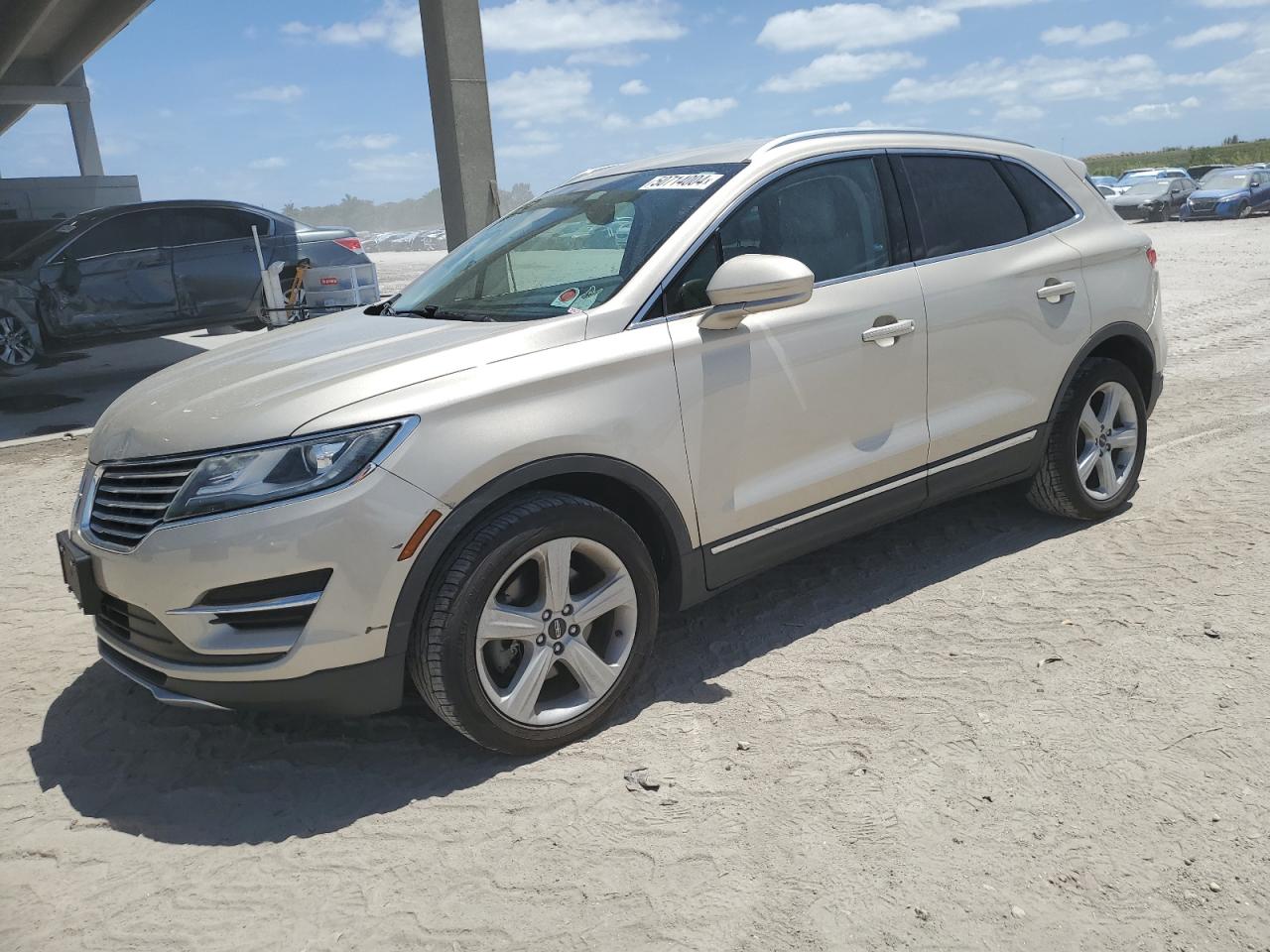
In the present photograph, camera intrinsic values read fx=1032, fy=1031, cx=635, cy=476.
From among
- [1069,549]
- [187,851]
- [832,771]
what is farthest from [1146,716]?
[187,851]

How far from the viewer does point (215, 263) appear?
10.9 m

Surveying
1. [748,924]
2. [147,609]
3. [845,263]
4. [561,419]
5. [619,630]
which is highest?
[845,263]

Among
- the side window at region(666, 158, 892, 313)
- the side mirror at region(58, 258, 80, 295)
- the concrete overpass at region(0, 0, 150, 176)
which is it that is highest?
the concrete overpass at region(0, 0, 150, 176)

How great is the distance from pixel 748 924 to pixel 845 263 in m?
2.35

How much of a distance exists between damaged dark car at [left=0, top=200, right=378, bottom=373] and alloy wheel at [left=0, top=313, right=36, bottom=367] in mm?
10

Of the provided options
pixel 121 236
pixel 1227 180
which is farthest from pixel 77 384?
pixel 1227 180

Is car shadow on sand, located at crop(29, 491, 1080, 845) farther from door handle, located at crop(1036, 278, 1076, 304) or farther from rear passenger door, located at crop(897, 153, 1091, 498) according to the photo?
door handle, located at crop(1036, 278, 1076, 304)

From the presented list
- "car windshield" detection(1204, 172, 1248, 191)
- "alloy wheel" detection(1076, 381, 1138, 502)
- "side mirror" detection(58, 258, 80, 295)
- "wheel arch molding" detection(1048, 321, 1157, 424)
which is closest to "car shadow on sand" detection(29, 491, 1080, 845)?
"alloy wheel" detection(1076, 381, 1138, 502)

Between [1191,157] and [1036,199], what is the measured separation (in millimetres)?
65678

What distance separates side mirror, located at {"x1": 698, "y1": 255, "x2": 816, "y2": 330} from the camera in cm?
321

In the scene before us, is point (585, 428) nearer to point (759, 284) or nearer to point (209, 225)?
point (759, 284)

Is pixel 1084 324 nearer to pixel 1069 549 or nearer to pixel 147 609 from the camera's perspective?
pixel 1069 549

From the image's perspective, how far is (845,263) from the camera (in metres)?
3.81

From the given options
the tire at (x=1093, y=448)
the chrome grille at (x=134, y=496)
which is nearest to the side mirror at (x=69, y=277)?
the chrome grille at (x=134, y=496)
